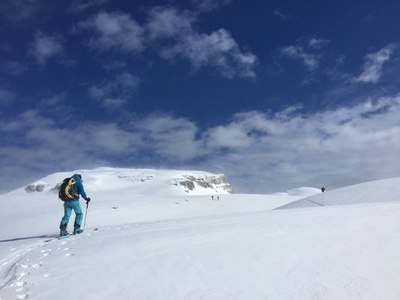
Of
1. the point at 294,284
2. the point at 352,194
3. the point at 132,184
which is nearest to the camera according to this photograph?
the point at 294,284

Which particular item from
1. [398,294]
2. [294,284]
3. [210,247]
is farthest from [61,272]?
[398,294]

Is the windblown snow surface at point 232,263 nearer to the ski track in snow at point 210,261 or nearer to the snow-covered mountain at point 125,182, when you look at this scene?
the ski track in snow at point 210,261

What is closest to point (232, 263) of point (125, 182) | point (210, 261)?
point (210, 261)

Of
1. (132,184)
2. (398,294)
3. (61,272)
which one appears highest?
(132,184)

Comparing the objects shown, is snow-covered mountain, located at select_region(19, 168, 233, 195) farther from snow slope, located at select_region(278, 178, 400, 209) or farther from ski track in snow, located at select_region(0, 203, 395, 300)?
ski track in snow, located at select_region(0, 203, 395, 300)

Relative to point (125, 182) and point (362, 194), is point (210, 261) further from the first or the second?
point (125, 182)

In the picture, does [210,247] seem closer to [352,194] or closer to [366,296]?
[366,296]

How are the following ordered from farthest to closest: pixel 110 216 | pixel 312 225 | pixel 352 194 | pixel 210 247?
pixel 110 216
pixel 352 194
pixel 312 225
pixel 210 247

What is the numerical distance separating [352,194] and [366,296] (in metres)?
13.1

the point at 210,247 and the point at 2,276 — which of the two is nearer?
the point at 2,276

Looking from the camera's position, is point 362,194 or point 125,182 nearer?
point 362,194

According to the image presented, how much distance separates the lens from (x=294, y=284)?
4.57 metres

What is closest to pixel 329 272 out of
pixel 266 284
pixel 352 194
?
pixel 266 284

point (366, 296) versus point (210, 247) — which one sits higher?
point (210, 247)
